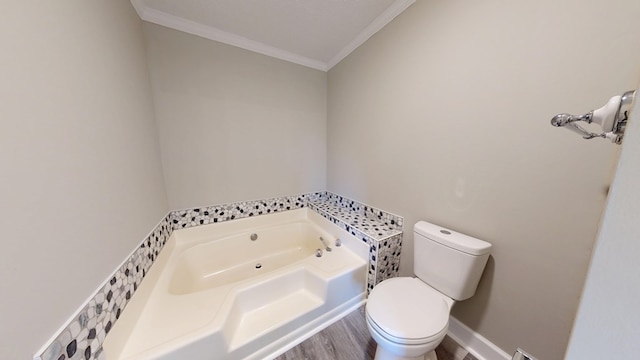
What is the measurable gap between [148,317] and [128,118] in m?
1.14

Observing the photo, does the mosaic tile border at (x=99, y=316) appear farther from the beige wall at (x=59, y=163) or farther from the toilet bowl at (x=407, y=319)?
the toilet bowl at (x=407, y=319)

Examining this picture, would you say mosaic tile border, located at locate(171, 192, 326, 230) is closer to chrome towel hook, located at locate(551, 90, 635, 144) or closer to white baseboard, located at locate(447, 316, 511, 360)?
white baseboard, located at locate(447, 316, 511, 360)

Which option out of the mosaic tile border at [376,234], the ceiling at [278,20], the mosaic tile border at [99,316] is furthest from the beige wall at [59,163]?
the mosaic tile border at [376,234]

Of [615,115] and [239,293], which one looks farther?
[239,293]

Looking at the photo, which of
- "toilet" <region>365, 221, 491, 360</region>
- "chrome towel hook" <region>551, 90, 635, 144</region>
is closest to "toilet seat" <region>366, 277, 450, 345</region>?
"toilet" <region>365, 221, 491, 360</region>

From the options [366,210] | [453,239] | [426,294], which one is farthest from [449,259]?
[366,210]

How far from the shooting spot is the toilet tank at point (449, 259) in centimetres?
105

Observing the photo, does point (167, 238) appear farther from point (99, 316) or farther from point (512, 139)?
point (512, 139)

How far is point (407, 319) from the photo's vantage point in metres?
0.96

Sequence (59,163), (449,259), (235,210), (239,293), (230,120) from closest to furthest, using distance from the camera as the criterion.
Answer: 1. (59,163)
2. (449,259)
3. (239,293)
4. (230,120)
5. (235,210)

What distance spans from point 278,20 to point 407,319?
2.19m

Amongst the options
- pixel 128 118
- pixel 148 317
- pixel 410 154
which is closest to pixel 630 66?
pixel 410 154

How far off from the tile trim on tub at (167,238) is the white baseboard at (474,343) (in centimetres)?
48

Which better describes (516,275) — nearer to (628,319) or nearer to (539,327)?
(539,327)
